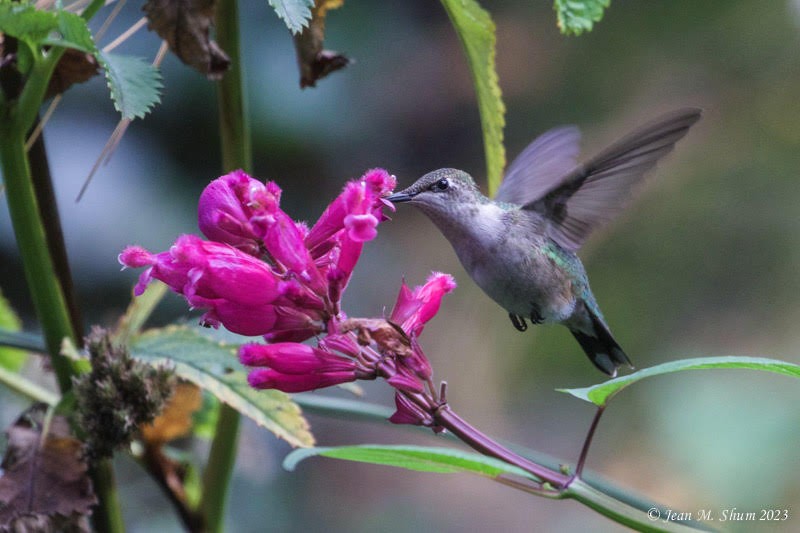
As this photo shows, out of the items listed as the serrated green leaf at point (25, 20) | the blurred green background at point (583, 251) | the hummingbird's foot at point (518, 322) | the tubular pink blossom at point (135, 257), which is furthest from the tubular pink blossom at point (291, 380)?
the blurred green background at point (583, 251)

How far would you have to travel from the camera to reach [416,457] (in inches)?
36.2

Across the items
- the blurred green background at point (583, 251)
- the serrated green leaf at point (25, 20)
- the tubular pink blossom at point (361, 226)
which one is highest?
the serrated green leaf at point (25, 20)

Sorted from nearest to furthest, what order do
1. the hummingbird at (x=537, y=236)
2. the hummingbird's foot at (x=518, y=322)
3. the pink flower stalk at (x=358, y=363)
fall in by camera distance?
the pink flower stalk at (x=358, y=363)
the hummingbird at (x=537, y=236)
the hummingbird's foot at (x=518, y=322)

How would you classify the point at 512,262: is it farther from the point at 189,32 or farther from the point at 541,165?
the point at 189,32

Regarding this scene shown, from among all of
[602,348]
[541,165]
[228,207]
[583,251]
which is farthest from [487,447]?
[583,251]

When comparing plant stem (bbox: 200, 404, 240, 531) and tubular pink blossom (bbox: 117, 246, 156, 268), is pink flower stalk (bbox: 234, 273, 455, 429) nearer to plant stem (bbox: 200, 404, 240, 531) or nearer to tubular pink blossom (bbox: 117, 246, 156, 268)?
tubular pink blossom (bbox: 117, 246, 156, 268)

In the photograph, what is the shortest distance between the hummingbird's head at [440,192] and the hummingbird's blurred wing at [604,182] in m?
0.12

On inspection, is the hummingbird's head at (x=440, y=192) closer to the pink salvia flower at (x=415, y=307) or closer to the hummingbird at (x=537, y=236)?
the hummingbird at (x=537, y=236)

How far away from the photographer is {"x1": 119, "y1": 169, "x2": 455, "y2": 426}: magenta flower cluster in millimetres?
915

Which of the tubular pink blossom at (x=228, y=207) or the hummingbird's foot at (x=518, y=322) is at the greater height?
the tubular pink blossom at (x=228, y=207)

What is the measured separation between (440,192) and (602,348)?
0.42m

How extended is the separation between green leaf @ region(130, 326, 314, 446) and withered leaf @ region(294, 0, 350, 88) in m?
0.41

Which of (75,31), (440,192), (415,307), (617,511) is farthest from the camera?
(440,192)

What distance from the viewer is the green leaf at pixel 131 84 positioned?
36.6 inches
